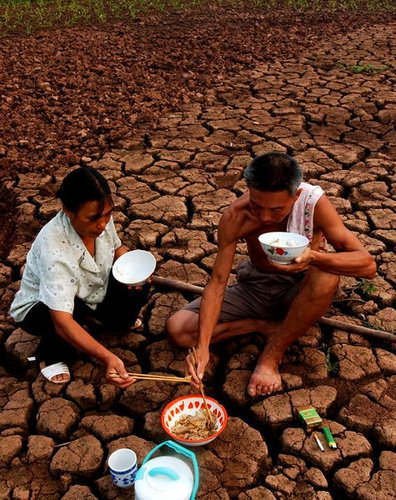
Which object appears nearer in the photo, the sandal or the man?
the man

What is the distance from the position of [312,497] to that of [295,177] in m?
1.27

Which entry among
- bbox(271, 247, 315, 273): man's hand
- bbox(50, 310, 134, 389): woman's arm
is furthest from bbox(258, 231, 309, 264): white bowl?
bbox(50, 310, 134, 389): woman's arm

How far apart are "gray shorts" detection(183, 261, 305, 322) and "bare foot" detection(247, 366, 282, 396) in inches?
15.4

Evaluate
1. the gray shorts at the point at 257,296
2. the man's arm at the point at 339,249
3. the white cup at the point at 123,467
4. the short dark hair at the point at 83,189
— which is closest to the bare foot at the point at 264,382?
the gray shorts at the point at 257,296

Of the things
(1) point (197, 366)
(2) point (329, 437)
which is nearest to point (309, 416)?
(2) point (329, 437)

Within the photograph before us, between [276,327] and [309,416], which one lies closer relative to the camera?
[309,416]

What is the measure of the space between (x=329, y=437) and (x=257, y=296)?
0.83 meters

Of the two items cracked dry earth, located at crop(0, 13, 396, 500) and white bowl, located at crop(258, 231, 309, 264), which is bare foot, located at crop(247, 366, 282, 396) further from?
white bowl, located at crop(258, 231, 309, 264)

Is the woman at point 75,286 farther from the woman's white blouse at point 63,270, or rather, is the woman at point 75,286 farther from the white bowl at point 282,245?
the white bowl at point 282,245

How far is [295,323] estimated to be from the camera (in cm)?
274

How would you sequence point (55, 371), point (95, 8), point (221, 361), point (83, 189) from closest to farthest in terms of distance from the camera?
point (83, 189)
point (55, 371)
point (221, 361)
point (95, 8)

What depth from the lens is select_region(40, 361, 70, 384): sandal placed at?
2769 mm

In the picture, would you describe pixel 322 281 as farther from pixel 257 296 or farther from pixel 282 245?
pixel 257 296

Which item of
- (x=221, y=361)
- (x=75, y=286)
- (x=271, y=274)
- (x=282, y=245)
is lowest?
(x=221, y=361)
